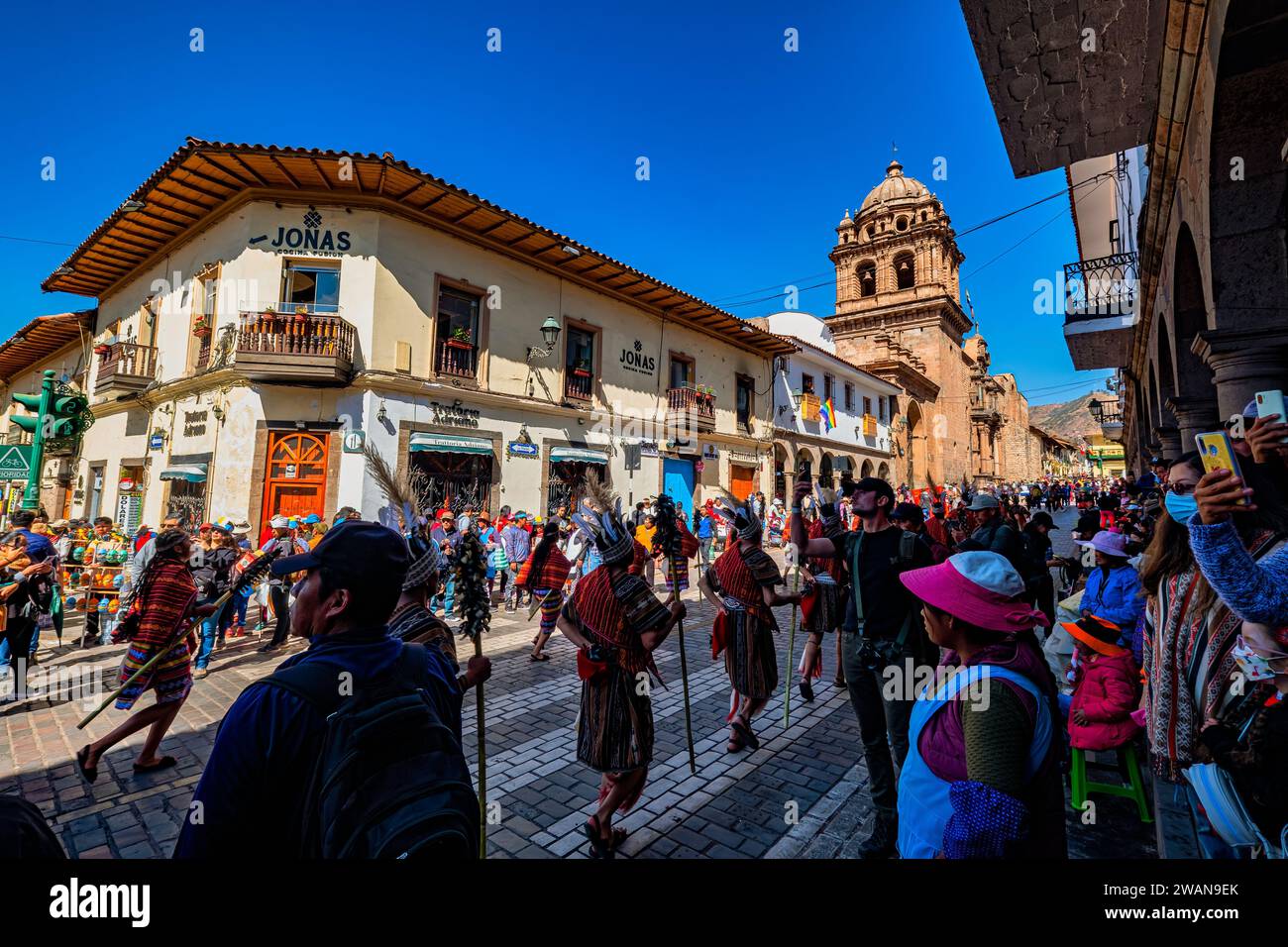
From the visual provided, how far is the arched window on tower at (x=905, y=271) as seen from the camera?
37844mm

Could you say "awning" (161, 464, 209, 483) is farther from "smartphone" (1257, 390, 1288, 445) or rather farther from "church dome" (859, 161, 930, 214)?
"church dome" (859, 161, 930, 214)

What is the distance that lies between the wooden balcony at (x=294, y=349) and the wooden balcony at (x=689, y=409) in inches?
412

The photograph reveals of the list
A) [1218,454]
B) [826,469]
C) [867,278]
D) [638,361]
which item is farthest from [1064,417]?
[1218,454]

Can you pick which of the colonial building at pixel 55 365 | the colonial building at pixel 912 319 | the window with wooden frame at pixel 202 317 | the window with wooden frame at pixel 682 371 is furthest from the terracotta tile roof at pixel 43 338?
the colonial building at pixel 912 319

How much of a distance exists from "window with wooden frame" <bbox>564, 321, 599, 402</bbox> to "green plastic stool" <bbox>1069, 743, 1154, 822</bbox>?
578 inches

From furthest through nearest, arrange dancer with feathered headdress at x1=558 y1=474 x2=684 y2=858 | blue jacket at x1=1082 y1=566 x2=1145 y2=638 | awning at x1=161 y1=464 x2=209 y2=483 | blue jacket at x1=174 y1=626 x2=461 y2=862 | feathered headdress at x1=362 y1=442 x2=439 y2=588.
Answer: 1. awning at x1=161 y1=464 x2=209 y2=483
2. blue jacket at x1=1082 y1=566 x2=1145 y2=638
3. dancer with feathered headdress at x1=558 y1=474 x2=684 y2=858
4. feathered headdress at x1=362 y1=442 x2=439 y2=588
5. blue jacket at x1=174 y1=626 x2=461 y2=862

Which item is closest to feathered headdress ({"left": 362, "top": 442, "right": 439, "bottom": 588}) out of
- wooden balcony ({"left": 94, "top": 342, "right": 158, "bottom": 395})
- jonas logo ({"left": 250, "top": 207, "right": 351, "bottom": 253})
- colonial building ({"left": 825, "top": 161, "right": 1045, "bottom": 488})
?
jonas logo ({"left": 250, "top": 207, "right": 351, "bottom": 253})

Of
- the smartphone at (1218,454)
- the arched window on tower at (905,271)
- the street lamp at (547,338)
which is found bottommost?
the smartphone at (1218,454)

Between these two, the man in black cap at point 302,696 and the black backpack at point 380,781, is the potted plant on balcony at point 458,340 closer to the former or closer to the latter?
the man in black cap at point 302,696

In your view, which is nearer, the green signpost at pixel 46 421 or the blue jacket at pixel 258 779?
the blue jacket at pixel 258 779

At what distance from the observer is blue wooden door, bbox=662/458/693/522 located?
1972cm

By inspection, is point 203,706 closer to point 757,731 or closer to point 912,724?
point 757,731

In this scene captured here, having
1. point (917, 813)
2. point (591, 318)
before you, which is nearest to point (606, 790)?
point (917, 813)
